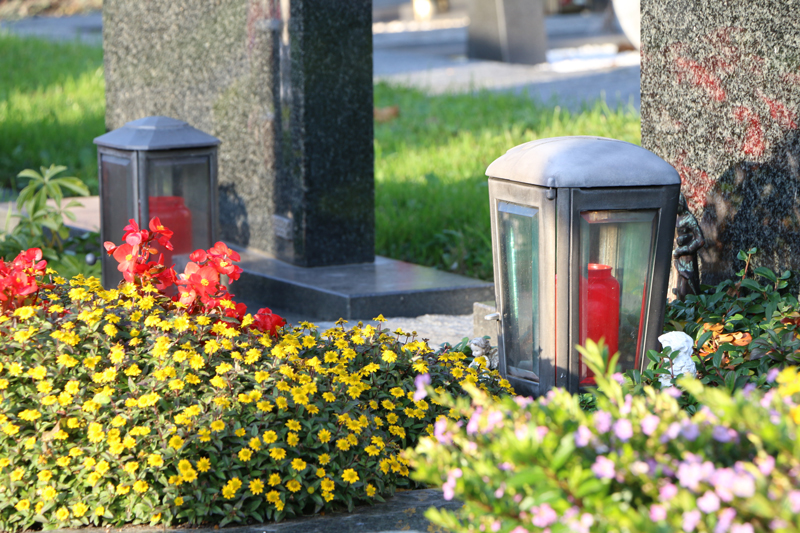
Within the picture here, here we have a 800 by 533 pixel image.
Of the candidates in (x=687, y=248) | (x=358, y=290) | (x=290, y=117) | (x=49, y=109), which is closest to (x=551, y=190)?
(x=687, y=248)

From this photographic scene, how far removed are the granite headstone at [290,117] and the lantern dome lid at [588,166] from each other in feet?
8.04

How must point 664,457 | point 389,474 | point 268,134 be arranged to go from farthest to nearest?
point 268,134 → point 389,474 → point 664,457

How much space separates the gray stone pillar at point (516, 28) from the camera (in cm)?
1642

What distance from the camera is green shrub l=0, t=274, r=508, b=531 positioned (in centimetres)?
245

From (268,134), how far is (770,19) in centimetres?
303

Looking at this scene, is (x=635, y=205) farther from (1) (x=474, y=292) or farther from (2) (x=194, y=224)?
(2) (x=194, y=224)

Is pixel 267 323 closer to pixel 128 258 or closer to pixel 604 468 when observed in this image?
pixel 128 258

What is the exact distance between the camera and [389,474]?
2.71 metres

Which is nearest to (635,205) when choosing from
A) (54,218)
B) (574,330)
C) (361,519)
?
(574,330)

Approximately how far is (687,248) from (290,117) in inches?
104

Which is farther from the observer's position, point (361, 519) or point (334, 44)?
point (334, 44)

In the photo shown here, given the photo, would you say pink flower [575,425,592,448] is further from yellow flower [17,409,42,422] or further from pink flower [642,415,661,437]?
yellow flower [17,409,42,422]

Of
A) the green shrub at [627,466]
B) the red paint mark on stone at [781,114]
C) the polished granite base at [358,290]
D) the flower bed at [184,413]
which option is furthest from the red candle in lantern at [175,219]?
the green shrub at [627,466]

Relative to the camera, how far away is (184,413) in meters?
2.54
